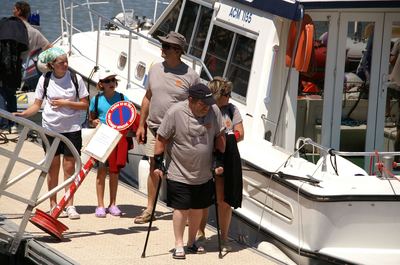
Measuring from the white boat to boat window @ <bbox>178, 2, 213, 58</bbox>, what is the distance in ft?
0.43

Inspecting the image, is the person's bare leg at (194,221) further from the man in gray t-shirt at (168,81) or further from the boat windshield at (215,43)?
the boat windshield at (215,43)

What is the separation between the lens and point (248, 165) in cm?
846

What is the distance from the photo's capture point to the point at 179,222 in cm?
734

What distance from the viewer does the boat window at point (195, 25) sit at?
10.2m

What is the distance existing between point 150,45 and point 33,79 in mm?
4507

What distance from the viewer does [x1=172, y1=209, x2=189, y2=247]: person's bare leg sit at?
7324 mm

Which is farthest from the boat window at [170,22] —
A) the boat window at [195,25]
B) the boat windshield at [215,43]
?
the boat window at [195,25]

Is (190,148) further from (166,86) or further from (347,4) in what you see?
(347,4)

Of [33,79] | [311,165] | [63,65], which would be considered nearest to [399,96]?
[311,165]

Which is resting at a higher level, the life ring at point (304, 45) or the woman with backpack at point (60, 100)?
the life ring at point (304, 45)

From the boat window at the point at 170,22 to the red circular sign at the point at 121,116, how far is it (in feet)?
10.1

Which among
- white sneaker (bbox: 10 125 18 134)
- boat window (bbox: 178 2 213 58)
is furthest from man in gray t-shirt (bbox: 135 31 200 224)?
white sneaker (bbox: 10 125 18 134)

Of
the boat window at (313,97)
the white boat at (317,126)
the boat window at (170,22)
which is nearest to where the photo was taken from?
the white boat at (317,126)

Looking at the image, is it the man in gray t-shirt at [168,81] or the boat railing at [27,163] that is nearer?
the boat railing at [27,163]
